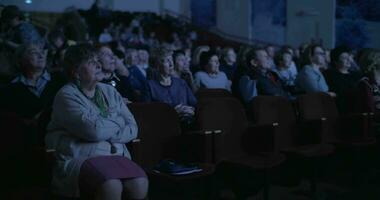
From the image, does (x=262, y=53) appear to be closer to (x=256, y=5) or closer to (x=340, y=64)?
(x=340, y=64)

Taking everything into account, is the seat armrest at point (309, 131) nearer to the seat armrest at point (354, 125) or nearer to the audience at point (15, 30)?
the seat armrest at point (354, 125)

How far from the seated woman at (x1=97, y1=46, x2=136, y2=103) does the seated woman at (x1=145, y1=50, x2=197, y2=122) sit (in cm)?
24

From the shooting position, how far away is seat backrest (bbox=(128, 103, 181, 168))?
3.38 metres

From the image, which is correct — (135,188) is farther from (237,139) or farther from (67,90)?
(237,139)

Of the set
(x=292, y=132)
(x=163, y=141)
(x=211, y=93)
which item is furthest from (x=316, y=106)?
(x=163, y=141)

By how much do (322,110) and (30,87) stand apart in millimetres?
2370

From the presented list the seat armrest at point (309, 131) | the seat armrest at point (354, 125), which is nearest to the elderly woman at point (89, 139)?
the seat armrest at point (309, 131)

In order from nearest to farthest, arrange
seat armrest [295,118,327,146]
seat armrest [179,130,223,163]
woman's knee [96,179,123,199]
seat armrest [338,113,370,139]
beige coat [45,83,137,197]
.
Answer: woman's knee [96,179,123,199] < beige coat [45,83,137,197] < seat armrest [179,130,223,163] < seat armrest [295,118,327,146] < seat armrest [338,113,370,139]

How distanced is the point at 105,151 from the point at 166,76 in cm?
139

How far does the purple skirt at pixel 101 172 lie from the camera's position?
2.59m

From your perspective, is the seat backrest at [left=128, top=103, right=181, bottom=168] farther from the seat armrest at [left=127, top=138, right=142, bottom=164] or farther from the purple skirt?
the purple skirt

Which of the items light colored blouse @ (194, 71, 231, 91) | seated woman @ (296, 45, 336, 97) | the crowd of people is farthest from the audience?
seated woman @ (296, 45, 336, 97)

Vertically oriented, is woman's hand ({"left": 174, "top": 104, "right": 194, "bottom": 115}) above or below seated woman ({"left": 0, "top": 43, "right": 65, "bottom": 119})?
below

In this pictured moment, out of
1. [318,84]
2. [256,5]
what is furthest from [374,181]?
[256,5]
